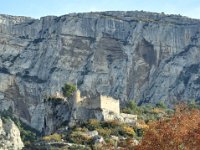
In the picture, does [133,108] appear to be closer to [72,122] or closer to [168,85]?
[72,122]

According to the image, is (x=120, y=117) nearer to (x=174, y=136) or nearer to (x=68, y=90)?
(x=68, y=90)

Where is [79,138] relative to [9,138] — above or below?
above

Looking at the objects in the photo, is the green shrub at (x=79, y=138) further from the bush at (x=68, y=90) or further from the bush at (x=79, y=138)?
the bush at (x=68, y=90)

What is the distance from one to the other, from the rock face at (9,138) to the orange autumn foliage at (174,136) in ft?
247

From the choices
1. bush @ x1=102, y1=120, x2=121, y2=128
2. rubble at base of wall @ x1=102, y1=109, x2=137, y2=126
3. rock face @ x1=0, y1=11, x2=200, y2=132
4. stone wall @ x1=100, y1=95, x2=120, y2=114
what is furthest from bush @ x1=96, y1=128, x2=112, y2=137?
rock face @ x1=0, y1=11, x2=200, y2=132

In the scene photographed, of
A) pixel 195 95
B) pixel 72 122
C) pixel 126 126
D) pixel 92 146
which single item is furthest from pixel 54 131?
pixel 195 95

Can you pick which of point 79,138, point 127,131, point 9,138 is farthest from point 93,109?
point 9,138

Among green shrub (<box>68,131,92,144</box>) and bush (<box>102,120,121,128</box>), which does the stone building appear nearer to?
bush (<box>102,120,121,128</box>)

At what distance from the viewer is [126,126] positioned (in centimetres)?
9550

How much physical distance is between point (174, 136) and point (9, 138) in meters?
86.2

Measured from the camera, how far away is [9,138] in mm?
119438

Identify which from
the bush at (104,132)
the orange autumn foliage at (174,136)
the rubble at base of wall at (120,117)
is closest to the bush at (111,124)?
the rubble at base of wall at (120,117)

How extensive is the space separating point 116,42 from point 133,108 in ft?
180

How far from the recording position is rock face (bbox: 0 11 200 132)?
172 meters
